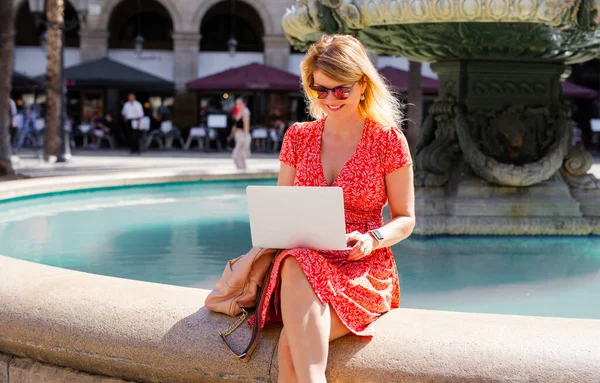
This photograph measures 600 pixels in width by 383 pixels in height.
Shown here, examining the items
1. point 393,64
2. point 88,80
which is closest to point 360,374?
point 88,80

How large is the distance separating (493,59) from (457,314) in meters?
4.77

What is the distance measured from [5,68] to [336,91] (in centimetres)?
1158

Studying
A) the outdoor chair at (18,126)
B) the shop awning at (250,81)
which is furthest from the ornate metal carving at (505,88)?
the outdoor chair at (18,126)

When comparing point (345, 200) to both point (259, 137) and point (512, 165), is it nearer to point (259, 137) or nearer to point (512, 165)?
point (512, 165)

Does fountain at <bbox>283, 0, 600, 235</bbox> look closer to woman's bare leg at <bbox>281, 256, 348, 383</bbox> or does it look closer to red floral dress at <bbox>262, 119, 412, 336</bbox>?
red floral dress at <bbox>262, 119, 412, 336</bbox>

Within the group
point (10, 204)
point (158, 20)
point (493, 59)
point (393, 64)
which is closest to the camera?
point (493, 59)

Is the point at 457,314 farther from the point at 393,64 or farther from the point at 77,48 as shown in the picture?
the point at 77,48

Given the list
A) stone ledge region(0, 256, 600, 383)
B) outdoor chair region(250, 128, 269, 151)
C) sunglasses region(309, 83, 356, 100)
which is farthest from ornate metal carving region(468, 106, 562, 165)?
outdoor chair region(250, 128, 269, 151)

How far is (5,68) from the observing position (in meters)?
13.9

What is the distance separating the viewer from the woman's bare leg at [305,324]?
9.43ft

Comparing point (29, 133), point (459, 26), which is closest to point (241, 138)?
point (459, 26)

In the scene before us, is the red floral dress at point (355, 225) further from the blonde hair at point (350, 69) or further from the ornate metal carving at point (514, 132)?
the ornate metal carving at point (514, 132)

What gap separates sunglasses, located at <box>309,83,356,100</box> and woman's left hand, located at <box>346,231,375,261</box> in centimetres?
57

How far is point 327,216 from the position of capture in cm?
303
